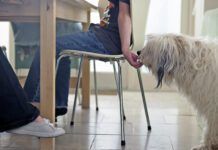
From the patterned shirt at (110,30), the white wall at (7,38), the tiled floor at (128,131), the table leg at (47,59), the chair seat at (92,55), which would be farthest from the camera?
the white wall at (7,38)

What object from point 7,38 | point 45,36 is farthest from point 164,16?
point 45,36

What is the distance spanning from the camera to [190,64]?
1847 millimetres

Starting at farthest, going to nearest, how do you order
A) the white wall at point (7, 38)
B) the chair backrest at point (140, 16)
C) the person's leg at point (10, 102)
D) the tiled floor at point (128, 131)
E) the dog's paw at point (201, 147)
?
the white wall at point (7, 38), the chair backrest at point (140, 16), the tiled floor at point (128, 131), the dog's paw at point (201, 147), the person's leg at point (10, 102)

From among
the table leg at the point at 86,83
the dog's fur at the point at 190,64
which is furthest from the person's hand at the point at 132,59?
the table leg at the point at 86,83

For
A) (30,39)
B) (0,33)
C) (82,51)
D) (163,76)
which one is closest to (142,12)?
(30,39)

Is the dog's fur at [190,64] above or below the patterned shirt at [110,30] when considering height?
below

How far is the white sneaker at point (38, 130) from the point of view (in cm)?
165

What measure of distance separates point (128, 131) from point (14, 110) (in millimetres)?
1073

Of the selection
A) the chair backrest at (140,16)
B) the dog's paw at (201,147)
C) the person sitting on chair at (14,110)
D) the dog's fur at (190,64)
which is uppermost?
the chair backrest at (140,16)

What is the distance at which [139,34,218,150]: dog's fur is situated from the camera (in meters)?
1.83

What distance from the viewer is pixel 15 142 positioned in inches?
86.7

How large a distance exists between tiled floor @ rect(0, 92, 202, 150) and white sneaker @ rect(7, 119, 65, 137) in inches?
17.0

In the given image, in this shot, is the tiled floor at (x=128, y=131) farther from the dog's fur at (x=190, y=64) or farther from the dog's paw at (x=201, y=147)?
the dog's fur at (x=190, y=64)

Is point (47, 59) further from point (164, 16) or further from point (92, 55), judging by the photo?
point (164, 16)
